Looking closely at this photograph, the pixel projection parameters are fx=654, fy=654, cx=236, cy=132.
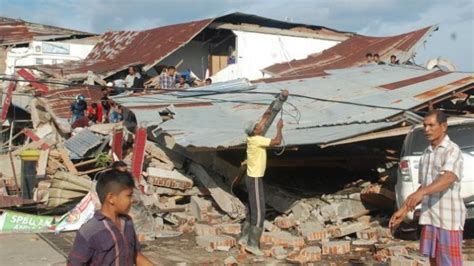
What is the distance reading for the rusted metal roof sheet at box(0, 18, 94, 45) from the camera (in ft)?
92.9

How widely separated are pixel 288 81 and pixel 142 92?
11.2 ft

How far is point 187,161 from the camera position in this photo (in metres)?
12.9

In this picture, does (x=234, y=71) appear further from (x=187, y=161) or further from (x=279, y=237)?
(x=279, y=237)

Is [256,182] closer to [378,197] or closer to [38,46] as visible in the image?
[378,197]

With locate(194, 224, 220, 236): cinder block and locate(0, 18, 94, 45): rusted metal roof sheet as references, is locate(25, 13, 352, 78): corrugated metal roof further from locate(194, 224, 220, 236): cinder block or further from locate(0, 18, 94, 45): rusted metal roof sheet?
locate(194, 224, 220, 236): cinder block

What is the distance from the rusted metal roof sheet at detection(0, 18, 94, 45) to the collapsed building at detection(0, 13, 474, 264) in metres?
12.4

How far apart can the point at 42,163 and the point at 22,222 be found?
8.83 feet

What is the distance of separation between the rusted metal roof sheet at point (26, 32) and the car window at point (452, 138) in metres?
22.3

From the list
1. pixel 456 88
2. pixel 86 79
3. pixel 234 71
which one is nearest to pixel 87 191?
pixel 456 88

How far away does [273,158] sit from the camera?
12.3 meters

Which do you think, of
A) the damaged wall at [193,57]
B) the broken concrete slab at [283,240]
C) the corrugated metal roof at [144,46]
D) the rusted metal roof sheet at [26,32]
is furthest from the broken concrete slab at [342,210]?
the rusted metal roof sheet at [26,32]

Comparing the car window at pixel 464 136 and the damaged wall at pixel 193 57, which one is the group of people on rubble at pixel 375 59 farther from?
the car window at pixel 464 136

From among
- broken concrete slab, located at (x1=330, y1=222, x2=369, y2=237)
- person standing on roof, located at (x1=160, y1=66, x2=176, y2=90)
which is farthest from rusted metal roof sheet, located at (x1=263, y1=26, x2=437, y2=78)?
broken concrete slab, located at (x1=330, y1=222, x2=369, y2=237)

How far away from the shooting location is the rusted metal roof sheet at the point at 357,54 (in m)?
20.9
